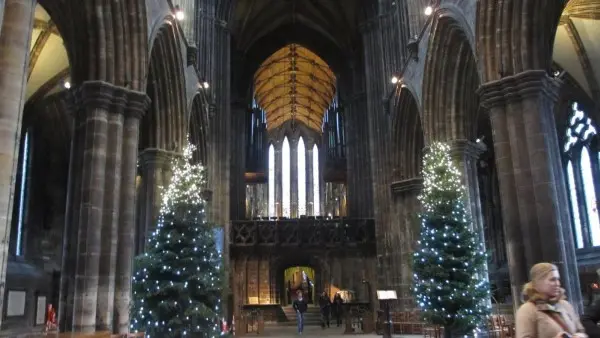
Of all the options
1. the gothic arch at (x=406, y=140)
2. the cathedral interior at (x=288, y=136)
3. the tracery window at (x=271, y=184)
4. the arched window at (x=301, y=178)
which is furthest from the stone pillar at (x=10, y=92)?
the arched window at (x=301, y=178)

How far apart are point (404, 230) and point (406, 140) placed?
11.0 feet

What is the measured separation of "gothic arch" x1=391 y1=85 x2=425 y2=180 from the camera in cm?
2008

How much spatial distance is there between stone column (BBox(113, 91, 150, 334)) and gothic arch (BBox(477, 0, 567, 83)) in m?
7.66

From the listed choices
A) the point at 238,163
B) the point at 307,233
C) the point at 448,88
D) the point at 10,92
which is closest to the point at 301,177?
the point at 238,163

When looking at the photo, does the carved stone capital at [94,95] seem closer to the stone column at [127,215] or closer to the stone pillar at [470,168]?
the stone column at [127,215]

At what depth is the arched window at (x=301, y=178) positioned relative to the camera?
40.8 m

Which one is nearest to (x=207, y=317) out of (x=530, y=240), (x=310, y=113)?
(x=530, y=240)

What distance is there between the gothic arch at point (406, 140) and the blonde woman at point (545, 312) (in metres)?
17.3

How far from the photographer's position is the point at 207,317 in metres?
10.2

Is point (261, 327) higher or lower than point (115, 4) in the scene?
lower

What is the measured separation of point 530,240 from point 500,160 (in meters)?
1.80

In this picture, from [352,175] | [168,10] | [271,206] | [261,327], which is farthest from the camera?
[271,206]

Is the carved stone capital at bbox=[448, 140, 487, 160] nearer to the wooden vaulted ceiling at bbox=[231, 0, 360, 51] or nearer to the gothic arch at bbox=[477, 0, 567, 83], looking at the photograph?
the gothic arch at bbox=[477, 0, 567, 83]

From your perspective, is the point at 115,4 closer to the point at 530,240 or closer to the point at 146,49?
the point at 146,49
